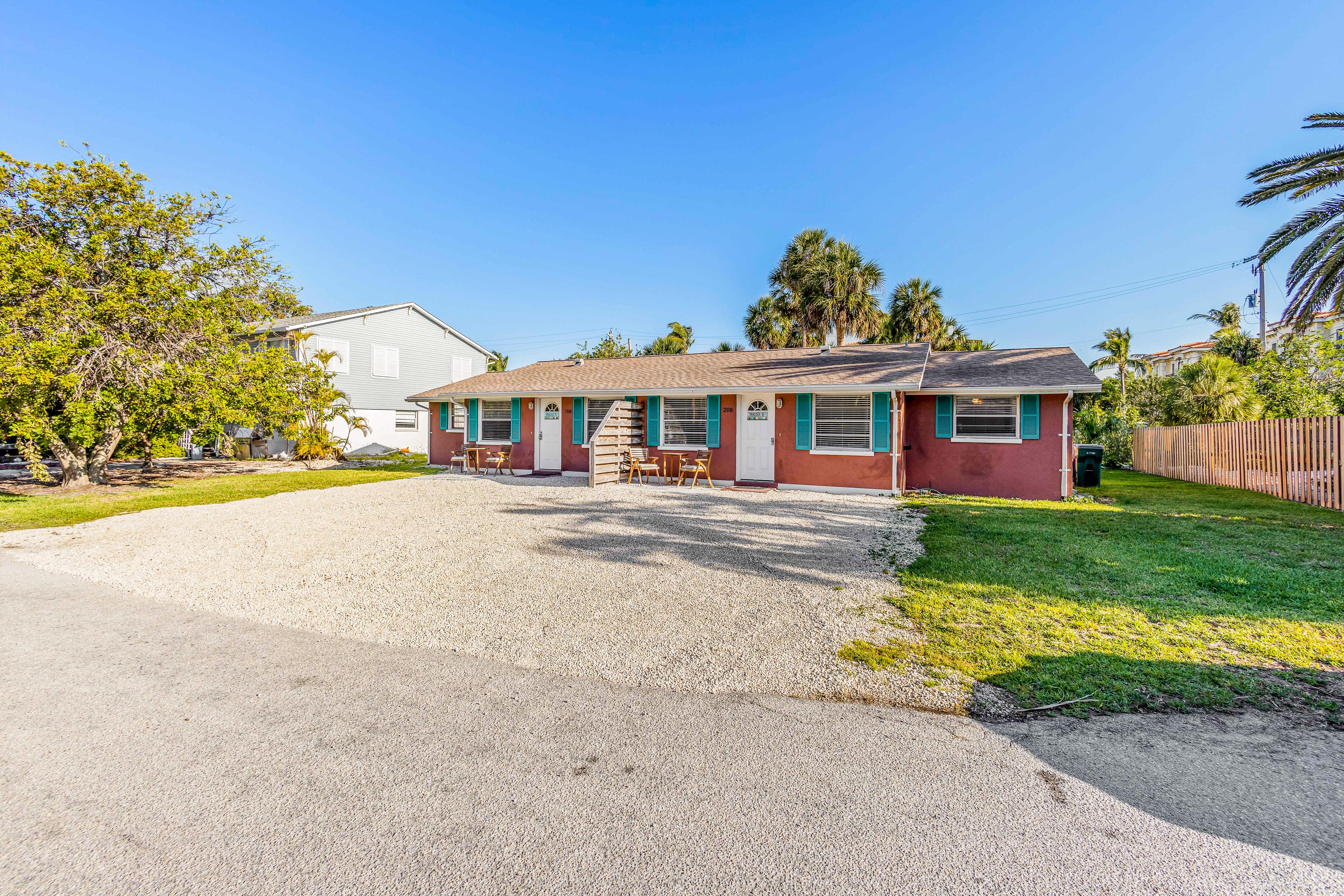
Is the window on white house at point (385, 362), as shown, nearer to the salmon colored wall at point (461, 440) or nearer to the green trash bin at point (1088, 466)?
the salmon colored wall at point (461, 440)

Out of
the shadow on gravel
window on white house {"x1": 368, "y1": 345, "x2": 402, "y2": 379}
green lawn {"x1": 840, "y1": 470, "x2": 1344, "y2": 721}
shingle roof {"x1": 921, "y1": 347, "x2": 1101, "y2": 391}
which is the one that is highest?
window on white house {"x1": 368, "y1": 345, "x2": 402, "y2": 379}

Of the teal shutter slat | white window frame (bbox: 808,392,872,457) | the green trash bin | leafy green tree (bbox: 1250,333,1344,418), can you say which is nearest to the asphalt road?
white window frame (bbox: 808,392,872,457)

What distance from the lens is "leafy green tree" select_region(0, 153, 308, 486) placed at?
35.3 feet

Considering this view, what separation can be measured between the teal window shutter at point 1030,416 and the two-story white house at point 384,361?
780 inches

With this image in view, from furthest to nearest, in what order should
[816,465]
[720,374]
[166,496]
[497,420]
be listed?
[497,420]
[720,374]
[816,465]
[166,496]

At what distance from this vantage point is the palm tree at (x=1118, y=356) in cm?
3198

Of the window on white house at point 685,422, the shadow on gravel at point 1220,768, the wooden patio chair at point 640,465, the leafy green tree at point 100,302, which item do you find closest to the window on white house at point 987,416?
the window on white house at point 685,422

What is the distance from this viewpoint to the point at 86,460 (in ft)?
43.4

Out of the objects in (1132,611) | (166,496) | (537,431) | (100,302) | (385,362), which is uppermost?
(385,362)

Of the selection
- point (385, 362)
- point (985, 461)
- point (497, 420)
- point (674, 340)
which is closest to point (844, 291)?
point (674, 340)

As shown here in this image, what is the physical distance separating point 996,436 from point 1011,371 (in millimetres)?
1732

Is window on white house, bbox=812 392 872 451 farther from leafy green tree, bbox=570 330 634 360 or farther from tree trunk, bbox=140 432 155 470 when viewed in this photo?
leafy green tree, bbox=570 330 634 360

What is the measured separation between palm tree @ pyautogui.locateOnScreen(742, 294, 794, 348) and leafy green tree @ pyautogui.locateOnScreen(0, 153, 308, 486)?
22263mm

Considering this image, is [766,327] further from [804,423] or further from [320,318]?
[320,318]
